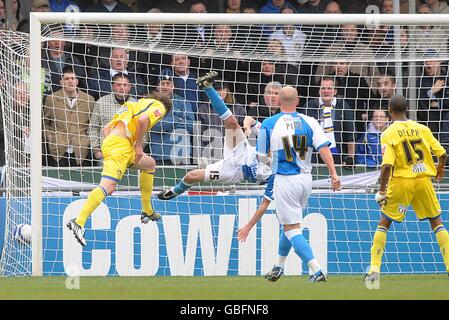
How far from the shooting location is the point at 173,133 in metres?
15.5

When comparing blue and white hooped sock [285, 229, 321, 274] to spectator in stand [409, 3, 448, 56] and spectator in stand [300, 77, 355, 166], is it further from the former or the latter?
spectator in stand [409, 3, 448, 56]

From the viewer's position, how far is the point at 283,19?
14.0 meters

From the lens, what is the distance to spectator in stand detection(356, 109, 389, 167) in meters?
15.7

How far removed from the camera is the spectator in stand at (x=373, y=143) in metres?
15.7

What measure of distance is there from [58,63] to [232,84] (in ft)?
7.82

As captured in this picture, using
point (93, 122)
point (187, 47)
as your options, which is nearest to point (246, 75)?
point (187, 47)

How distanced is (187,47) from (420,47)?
9.81 ft

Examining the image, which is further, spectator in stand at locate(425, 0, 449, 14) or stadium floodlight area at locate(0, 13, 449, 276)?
spectator in stand at locate(425, 0, 449, 14)

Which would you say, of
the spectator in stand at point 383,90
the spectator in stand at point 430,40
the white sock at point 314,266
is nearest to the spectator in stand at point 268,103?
the spectator in stand at point 383,90

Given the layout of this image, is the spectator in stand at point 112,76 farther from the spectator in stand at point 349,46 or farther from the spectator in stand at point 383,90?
the spectator in stand at point 383,90

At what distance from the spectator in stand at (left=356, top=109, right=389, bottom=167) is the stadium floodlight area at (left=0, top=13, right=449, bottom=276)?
0.32ft

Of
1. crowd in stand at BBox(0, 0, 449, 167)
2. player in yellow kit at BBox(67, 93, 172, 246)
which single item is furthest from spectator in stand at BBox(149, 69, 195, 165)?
player in yellow kit at BBox(67, 93, 172, 246)

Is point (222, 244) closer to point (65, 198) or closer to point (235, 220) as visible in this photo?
point (235, 220)

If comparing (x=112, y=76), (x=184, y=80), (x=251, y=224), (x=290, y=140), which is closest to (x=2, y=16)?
(x=112, y=76)
